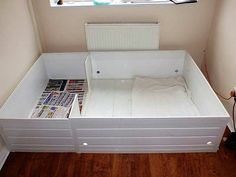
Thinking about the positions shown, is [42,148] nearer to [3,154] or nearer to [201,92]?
[3,154]

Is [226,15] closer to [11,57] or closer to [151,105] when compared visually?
[151,105]

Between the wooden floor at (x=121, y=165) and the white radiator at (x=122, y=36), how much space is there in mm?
1228

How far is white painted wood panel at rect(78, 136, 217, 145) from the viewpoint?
1.68 metres

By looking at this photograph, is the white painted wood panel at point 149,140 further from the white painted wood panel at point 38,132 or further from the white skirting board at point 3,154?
the white skirting board at point 3,154

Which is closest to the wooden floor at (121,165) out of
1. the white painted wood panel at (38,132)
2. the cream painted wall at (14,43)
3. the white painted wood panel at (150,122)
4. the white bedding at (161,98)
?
the white painted wood panel at (38,132)

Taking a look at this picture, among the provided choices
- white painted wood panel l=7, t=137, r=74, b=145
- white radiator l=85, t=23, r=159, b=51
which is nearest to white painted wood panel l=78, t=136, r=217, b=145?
white painted wood panel l=7, t=137, r=74, b=145

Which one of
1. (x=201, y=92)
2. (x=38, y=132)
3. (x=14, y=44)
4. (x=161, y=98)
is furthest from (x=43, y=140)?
(x=201, y=92)

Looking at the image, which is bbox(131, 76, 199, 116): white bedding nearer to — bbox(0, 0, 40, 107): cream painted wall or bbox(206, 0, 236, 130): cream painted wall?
bbox(206, 0, 236, 130): cream painted wall

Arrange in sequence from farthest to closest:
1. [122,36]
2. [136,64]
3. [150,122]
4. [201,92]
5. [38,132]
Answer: [136,64]
[122,36]
[201,92]
[38,132]
[150,122]

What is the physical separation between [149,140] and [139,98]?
2.04 ft

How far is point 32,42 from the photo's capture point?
7.79 feet

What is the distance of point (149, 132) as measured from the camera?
164 cm

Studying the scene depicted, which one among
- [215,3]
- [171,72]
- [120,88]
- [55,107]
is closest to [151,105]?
[120,88]

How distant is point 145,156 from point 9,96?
1.25 meters
